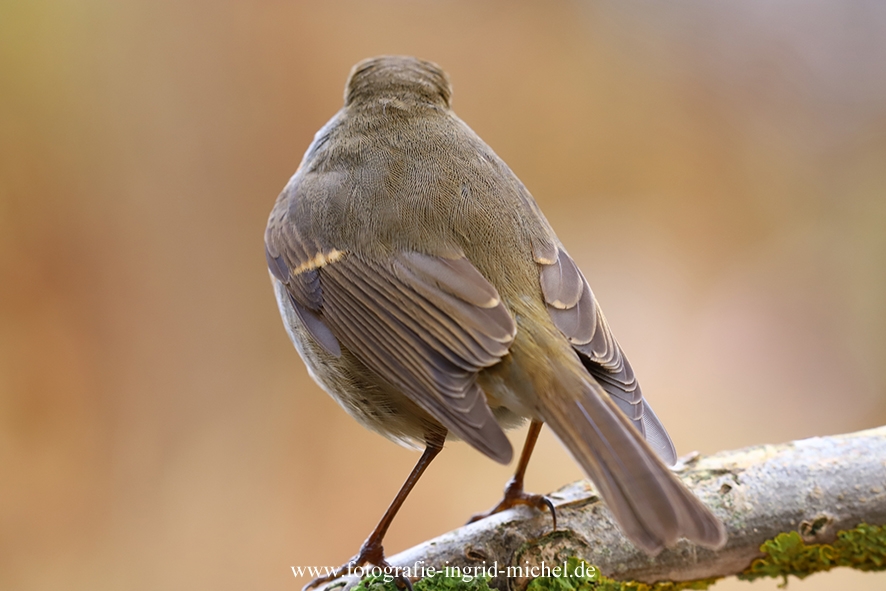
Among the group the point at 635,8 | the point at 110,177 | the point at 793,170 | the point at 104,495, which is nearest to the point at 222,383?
the point at 104,495

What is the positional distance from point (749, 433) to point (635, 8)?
9.74ft

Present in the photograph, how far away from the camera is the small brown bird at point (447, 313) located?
6.01ft

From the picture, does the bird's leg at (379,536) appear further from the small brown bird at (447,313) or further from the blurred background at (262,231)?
the blurred background at (262,231)

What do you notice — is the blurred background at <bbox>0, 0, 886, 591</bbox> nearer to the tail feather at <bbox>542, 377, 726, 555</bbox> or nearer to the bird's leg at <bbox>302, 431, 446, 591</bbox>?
the bird's leg at <bbox>302, 431, 446, 591</bbox>

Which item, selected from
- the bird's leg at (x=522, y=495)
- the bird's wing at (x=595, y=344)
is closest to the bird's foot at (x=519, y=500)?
the bird's leg at (x=522, y=495)

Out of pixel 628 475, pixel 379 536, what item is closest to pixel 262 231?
pixel 379 536

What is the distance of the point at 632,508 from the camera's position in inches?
66.6

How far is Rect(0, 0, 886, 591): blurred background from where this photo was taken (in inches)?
170

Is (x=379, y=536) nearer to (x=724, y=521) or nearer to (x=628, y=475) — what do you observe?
(x=628, y=475)

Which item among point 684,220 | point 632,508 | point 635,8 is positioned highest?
point 635,8

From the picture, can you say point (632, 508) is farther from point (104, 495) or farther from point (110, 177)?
point (110, 177)

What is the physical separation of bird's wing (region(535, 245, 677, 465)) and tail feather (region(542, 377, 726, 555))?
187 millimetres

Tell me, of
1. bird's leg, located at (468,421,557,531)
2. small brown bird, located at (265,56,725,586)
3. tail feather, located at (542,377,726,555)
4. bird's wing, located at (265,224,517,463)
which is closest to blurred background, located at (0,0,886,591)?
bird's leg, located at (468,421,557,531)

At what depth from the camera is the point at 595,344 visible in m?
2.18
